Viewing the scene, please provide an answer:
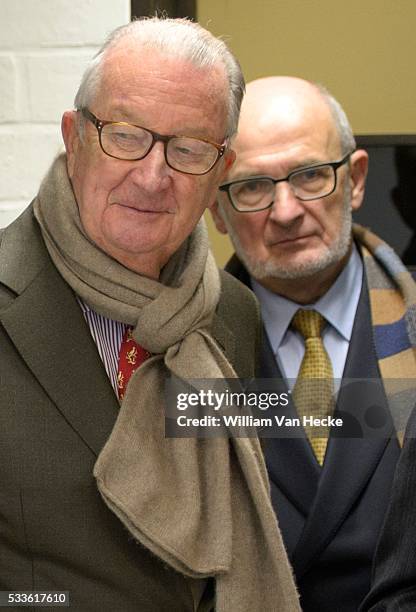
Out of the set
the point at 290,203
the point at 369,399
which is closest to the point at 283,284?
the point at 290,203

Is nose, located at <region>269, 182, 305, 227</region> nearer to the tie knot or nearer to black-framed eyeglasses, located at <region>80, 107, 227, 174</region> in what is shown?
the tie knot

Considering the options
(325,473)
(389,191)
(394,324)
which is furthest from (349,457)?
(389,191)

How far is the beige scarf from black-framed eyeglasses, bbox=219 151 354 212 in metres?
0.38

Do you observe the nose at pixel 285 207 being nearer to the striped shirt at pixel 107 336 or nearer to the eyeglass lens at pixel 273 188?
the eyeglass lens at pixel 273 188

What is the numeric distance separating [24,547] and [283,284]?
2.50 feet

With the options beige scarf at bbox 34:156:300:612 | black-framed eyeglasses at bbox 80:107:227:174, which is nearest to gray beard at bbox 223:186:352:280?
beige scarf at bbox 34:156:300:612

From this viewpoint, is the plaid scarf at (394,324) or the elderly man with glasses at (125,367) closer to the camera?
the elderly man with glasses at (125,367)

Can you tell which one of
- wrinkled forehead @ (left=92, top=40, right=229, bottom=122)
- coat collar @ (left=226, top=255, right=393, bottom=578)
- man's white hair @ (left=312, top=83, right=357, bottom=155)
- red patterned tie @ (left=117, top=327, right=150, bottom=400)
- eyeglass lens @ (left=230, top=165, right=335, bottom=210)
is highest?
wrinkled forehead @ (left=92, top=40, right=229, bottom=122)

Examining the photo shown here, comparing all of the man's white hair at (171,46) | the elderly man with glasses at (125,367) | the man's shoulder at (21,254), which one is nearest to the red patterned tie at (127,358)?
the elderly man with glasses at (125,367)

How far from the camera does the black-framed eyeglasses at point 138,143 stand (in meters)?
1.34

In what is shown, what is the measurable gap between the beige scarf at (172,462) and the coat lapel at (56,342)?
0.8 inches

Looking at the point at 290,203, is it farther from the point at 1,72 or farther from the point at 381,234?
the point at 1,72

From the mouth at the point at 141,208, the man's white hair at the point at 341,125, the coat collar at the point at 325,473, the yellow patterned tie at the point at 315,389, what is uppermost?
the mouth at the point at 141,208

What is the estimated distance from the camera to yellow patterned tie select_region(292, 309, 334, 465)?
5.59ft
